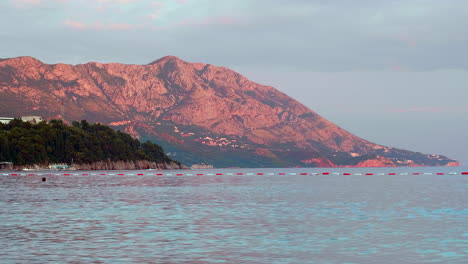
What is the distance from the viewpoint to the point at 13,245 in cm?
3738

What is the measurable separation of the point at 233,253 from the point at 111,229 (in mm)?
14979

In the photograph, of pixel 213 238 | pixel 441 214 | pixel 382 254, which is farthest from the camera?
pixel 441 214

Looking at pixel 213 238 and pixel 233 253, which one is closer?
pixel 233 253

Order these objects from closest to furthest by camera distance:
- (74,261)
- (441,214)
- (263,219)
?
(74,261) → (263,219) → (441,214)

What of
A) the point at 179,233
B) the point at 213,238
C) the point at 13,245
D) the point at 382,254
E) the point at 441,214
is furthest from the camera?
the point at 441,214

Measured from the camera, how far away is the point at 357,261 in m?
31.9

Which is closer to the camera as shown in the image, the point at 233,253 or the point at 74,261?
the point at 74,261

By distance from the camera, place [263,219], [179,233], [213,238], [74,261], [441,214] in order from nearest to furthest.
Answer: [74,261] → [213,238] → [179,233] → [263,219] → [441,214]

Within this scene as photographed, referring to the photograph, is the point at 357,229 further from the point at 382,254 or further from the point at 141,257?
the point at 141,257

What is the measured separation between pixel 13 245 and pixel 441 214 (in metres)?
41.0

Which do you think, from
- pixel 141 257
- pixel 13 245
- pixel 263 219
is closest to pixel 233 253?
pixel 141 257

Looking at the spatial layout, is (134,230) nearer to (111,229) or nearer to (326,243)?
(111,229)

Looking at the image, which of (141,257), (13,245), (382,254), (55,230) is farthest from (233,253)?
(55,230)

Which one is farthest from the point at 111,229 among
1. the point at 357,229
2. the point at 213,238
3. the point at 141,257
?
the point at 357,229
